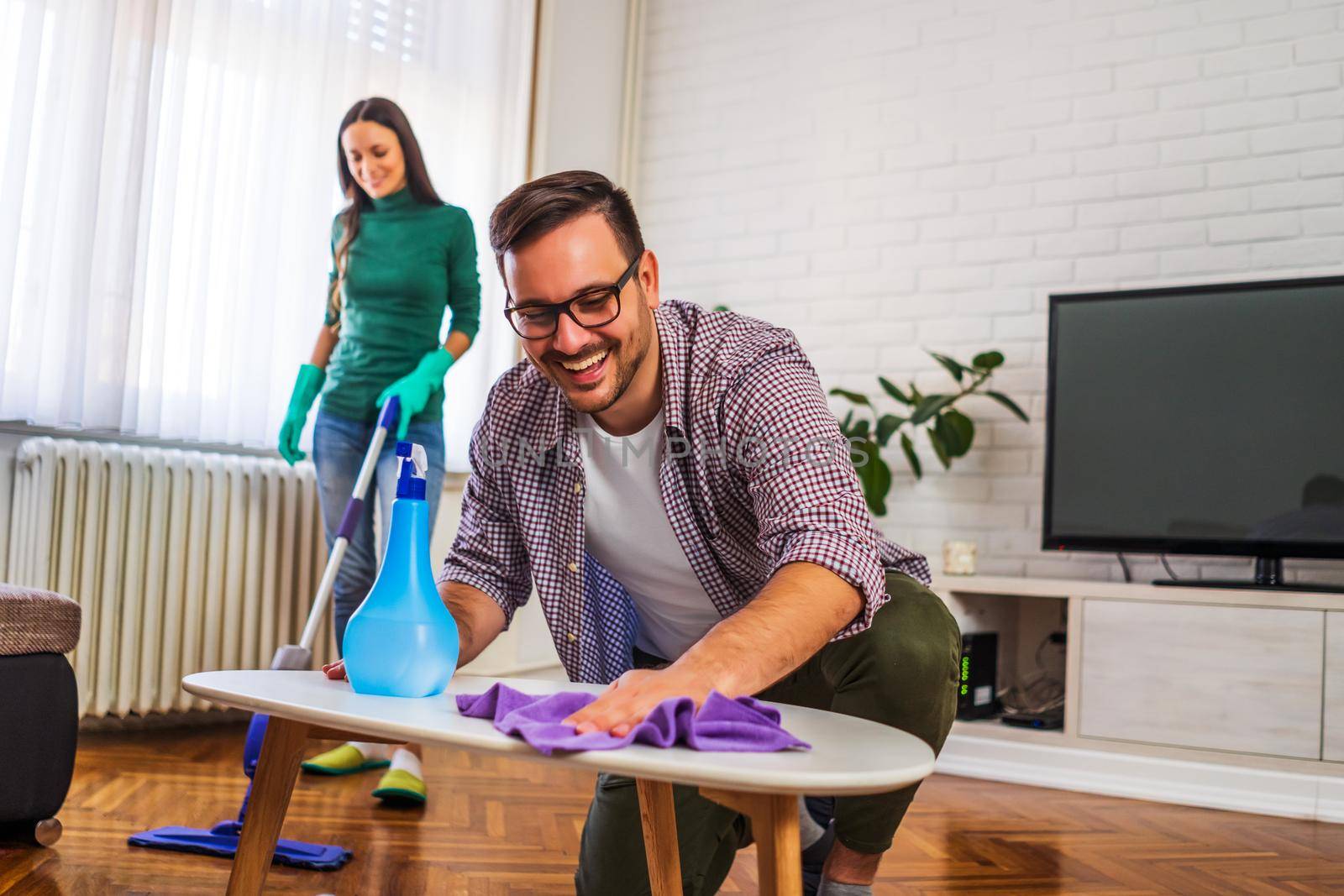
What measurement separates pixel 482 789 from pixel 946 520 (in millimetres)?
1824

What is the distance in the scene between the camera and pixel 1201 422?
294 centimetres

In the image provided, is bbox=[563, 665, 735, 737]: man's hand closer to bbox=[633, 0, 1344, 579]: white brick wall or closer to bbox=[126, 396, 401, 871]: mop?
bbox=[126, 396, 401, 871]: mop

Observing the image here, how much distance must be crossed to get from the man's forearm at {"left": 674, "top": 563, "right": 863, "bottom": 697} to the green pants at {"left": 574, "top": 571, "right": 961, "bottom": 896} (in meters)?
0.26

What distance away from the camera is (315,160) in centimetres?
304

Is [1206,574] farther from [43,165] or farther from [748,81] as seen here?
[43,165]

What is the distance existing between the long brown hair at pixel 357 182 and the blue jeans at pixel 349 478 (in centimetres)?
35

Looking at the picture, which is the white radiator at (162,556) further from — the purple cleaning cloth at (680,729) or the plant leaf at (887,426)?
the purple cleaning cloth at (680,729)

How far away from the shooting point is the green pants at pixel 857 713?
51.6 inches

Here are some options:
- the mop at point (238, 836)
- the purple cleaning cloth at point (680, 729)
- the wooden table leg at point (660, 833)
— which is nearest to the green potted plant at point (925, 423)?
the mop at point (238, 836)

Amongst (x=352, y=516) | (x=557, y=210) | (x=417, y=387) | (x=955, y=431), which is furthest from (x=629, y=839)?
(x=955, y=431)

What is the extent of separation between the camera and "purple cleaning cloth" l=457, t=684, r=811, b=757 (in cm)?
75

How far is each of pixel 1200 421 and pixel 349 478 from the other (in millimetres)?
2190

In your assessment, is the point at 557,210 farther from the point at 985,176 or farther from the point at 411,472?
the point at 985,176

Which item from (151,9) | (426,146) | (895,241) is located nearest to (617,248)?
(151,9)
